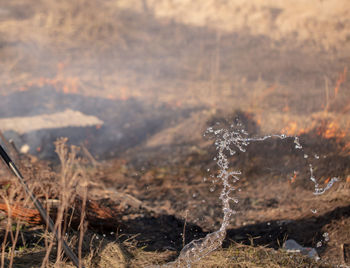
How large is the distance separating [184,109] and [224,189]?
4.31 meters

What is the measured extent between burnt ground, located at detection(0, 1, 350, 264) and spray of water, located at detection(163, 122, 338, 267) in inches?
4.6

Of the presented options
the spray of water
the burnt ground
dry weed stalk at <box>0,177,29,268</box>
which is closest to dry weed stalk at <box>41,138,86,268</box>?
dry weed stalk at <box>0,177,29,268</box>

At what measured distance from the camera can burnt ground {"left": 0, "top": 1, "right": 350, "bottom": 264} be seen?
3822 millimetres

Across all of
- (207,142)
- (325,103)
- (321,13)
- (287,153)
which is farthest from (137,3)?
(287,153)

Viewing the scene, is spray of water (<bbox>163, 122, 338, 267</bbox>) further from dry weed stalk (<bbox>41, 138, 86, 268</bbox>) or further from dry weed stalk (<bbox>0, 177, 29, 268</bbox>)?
dry weed stalk (<bbox>0, 177, 29, 268</bbox>)

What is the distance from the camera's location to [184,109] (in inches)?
328

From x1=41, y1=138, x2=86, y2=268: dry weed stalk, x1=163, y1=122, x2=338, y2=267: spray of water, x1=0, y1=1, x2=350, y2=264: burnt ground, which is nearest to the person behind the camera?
x1=41, y1=138, x2=86, y2=268: dry weed stalk

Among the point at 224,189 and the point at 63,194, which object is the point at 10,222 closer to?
the point at 63,194

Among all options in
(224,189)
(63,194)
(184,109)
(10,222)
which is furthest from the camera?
(184,109)

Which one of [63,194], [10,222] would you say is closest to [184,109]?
[10,222]

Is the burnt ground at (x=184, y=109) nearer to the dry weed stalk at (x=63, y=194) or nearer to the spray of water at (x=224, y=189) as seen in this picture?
the spray of water at (x=224, y=189)

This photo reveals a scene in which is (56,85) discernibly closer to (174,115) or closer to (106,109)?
(106,109)

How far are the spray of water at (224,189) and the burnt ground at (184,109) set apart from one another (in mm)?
117

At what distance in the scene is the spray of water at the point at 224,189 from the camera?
9.04 ft
